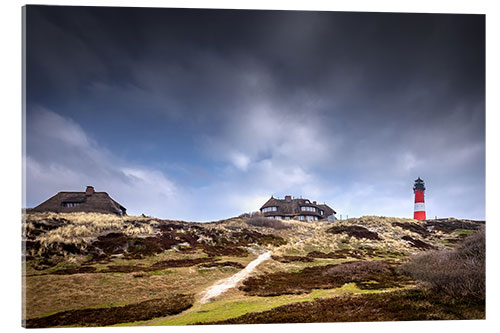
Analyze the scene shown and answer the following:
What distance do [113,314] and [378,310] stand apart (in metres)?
10.1

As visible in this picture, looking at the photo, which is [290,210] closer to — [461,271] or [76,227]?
[76,227]

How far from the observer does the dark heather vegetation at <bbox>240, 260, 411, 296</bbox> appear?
12.7 metres

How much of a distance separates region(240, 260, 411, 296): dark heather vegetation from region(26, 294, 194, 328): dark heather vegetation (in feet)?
13.0

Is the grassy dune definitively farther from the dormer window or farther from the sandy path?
the dormer window

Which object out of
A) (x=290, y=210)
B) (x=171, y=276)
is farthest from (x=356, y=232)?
(x=171, y=276)

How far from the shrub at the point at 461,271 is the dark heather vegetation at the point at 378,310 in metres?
0.46

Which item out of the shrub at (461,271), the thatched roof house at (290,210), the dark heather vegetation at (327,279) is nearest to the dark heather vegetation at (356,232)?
the thatched roof house at (290,210)

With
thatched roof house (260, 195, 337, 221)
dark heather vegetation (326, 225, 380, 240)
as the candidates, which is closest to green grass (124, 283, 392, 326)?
dark heather vegetation (326, 225, 380, 240)

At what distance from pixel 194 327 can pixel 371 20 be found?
15.0 m

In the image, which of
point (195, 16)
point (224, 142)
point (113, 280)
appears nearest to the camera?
point (195, 16)

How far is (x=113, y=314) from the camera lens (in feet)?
31.9

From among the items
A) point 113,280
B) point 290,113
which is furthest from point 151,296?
point 290,113
